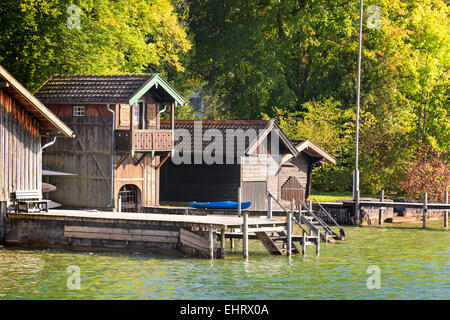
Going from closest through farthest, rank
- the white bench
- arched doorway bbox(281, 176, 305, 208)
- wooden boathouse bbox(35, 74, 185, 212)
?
the white bench
wooden boathouse bbox(35, 74, 185, 212)
arched doorway bbox(281, 176, 305, 208)

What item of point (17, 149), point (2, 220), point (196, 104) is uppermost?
point (196, 104)

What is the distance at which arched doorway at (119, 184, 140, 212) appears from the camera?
46344 millimetres

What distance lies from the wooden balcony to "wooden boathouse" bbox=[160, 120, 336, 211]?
2.98 metres

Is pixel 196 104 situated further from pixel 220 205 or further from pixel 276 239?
pixel 276 239

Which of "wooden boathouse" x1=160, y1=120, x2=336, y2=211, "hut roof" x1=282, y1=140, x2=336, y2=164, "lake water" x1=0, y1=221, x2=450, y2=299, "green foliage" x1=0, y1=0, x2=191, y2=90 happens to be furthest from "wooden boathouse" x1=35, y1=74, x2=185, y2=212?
"hut roof" x1=282, y1=140, x2=336, y2=164

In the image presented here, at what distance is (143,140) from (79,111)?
3537 millimetres

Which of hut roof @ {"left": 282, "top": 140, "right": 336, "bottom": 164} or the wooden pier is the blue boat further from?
the wooden pier

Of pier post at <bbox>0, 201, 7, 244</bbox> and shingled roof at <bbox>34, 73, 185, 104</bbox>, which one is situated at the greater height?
shingled roof at <bbox>34, 73, 185, 104</bbox>

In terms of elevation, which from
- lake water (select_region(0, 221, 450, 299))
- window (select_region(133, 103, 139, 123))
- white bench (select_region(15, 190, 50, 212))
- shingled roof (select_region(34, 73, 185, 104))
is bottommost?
lake water (select_region(0, 221, 450, 299))

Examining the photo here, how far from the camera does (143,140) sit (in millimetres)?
45344

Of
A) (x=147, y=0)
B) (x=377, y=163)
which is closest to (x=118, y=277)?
(x=147, y=0)

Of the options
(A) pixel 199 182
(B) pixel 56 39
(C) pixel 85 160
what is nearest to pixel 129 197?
(C) pixel 85 160
